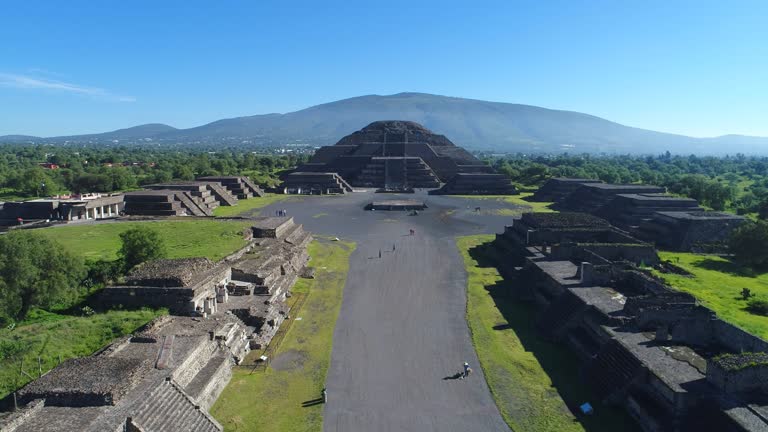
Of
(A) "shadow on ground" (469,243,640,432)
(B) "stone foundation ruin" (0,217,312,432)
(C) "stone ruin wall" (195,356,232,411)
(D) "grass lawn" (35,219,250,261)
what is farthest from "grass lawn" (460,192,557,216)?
(C) "stone ruin wall" (195,356,232,411)

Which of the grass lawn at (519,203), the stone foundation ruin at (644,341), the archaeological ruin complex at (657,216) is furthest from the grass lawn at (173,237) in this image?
the grass lawn at (519,203)

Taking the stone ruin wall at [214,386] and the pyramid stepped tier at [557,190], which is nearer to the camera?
the stone ruin wall at [214,386]

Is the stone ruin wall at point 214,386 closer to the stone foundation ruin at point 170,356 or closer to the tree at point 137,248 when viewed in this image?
the stone foundation ruin at point 170,356

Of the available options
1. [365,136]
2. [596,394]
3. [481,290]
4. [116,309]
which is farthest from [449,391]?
[365,136]

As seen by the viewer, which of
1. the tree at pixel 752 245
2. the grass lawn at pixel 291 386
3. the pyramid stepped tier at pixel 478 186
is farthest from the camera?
the pyramid stepped tier at pixel 478 186

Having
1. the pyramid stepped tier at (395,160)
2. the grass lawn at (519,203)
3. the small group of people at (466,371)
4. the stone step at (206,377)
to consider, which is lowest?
the small group of people at (466,371)

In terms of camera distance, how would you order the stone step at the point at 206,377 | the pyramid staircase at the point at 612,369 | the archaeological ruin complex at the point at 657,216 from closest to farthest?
the stone step at the point at 206,377 → the pyramid staircase at the point at 612,369 → the archaeological ruin complex at the point at 657,216

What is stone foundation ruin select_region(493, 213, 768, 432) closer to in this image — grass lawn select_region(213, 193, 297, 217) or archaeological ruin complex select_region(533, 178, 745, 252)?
archaeological ruin complex select_region(533, 178, 745, 252)

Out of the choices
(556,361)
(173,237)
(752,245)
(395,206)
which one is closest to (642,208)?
(752,245)

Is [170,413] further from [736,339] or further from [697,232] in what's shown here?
[697,232]
